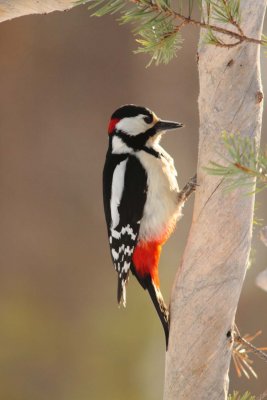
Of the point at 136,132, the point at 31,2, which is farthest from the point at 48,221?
the point at 31,2

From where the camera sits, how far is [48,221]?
341 centimetres

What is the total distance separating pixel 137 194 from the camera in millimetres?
1708

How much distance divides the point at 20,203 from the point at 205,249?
223cm

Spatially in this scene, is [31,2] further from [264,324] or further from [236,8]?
[264,324]

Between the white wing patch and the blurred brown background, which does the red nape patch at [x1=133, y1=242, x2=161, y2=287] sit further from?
the blurred brown background

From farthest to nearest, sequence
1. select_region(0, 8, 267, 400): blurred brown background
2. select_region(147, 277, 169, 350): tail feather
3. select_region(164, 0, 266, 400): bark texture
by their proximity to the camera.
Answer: select_region(0, 8, 267, 400): blurred brown background, select_region(147, 277, 169, 350): tail feather, select_region(164, 0, 266, 400): bark texture

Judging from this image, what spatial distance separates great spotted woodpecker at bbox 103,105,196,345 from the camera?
65.3 inches

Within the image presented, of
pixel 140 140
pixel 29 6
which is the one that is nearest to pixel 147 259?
pixel 140 140

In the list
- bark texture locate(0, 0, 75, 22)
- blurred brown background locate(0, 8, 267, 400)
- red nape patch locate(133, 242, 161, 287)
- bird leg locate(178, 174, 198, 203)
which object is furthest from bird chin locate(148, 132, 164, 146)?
blurred brown background locate(0, 8, 267, 400)

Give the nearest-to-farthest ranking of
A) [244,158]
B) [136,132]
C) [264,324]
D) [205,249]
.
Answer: [244,158] → [205,249] → [136,132] → [264,324]

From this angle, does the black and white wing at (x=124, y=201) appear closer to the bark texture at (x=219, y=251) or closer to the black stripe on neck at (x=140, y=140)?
the black stripe on neck at (x=140, y=140)

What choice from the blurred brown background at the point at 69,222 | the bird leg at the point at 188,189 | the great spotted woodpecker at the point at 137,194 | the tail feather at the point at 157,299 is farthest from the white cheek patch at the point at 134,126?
the blurred brown background at the point at 69,222

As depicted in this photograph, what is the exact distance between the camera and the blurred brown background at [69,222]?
3.30 meters

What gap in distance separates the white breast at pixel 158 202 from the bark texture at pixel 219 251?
1.24 ft
